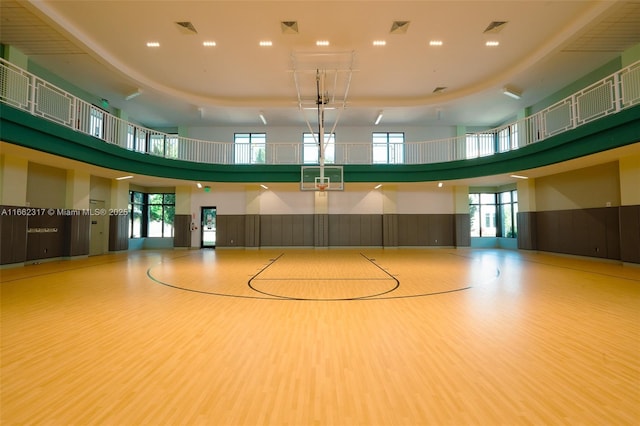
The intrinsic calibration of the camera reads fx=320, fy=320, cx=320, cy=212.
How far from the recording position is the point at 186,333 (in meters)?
4.76

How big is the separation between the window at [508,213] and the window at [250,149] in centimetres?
1538

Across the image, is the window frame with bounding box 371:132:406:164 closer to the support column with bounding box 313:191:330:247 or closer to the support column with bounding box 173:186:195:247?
the support column with bounding box 313:191:330:247

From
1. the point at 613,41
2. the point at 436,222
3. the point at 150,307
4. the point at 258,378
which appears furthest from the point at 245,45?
the point at 436,222

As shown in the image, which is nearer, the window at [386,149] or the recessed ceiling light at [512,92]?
the recessed ceiling light at [512,92]

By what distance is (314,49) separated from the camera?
1263cm

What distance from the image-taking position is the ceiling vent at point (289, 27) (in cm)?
1107

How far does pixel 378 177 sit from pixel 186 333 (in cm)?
1450

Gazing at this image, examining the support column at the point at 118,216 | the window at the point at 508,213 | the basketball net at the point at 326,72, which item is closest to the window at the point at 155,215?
the support column at the point at 118,216

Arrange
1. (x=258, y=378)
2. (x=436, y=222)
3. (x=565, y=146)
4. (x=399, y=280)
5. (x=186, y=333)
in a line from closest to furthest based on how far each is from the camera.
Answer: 1. (x=258, y=378)
2. (x=186, y=333)
3. (x=399, y=280)
4. (x=565, y=146)
5. (x=436, y=222)

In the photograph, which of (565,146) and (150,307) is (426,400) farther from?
(565,146)

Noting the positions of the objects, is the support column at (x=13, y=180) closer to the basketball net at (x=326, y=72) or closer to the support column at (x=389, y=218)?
the basketball net at (x=326, y=72)

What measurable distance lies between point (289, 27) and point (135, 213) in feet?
49.5

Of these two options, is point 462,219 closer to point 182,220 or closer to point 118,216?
point 182,220

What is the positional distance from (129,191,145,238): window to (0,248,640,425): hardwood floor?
1216 centimetres
